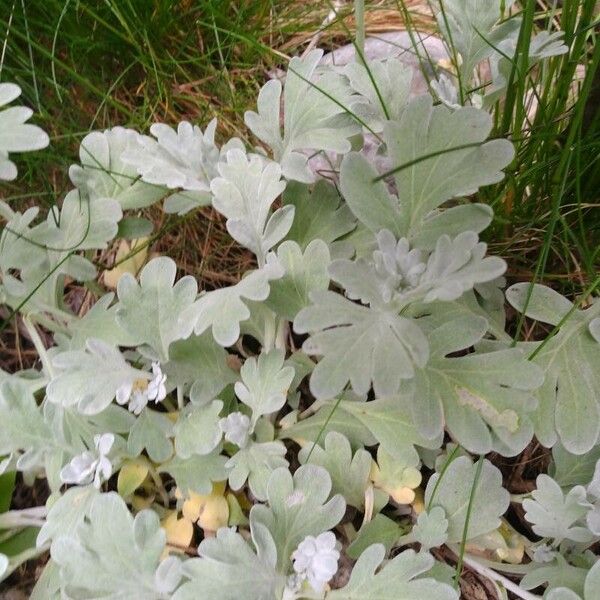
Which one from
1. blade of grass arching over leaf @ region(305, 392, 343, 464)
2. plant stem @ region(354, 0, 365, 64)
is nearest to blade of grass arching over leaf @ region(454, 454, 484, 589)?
blade of grass arching over leaf @ region(305, 392, 343, 464)

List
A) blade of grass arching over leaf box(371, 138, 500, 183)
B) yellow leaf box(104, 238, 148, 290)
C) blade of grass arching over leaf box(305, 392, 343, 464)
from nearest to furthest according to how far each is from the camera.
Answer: blade of grass arching over leaf box(371, 138, 500, 183) < blade of grass arching over leaf box(305, 392, 343, 464) < yellow leaf box(104, 238, 148, 290)

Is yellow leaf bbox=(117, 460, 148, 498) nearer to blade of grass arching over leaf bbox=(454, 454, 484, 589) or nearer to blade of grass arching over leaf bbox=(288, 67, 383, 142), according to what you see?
blade of grass arching over leaf bbox=(454, 454, 484, 589)

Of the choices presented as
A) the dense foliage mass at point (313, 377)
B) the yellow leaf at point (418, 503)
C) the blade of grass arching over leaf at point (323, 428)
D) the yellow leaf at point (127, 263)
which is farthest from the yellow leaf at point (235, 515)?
the yellow leaf at point (127, 263)

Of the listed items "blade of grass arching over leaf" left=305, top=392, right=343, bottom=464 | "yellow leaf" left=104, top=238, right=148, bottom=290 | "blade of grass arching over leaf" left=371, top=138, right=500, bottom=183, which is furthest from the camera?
"yellow leaf" left=104, top=238, right=148, bottom=290

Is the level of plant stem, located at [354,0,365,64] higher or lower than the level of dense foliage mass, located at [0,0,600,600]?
higher

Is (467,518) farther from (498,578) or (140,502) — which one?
(140,502)

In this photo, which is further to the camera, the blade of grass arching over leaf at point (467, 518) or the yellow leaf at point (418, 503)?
the yellow leaf at point (418, 503)

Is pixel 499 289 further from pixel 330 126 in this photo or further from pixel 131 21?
pixel 131 21

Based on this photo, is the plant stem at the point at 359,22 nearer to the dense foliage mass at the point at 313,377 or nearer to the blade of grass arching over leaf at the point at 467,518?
the dense foliage mass at the point at 313,377
